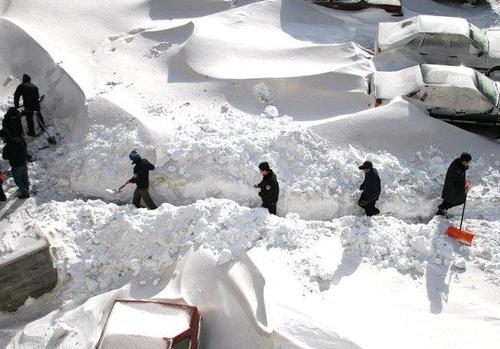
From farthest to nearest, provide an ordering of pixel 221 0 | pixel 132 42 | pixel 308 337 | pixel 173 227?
pixel 221 0 → pixel 132 42 → pixel 173 227 → pixel 308 337

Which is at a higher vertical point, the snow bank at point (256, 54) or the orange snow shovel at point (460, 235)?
the snow bank at point (256, 54)

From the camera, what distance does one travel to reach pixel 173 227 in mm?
9258

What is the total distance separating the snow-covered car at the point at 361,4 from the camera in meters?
15.0

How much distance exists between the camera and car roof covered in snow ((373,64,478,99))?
11.4 meters

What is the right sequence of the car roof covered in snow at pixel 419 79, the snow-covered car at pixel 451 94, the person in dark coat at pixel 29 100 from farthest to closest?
the car roof covered in snow at pixel 419 79
the snow-covered car at pixel 451 94
the person in dark coat at pixel 29 100

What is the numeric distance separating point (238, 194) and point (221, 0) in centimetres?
626

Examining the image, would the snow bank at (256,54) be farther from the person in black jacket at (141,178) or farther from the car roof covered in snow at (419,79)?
the person in black jacket at (141,178)

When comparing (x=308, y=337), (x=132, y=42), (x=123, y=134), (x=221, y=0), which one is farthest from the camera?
(x=221, y=0)

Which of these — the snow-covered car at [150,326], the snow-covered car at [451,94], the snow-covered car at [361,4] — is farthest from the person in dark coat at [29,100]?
the snow-covered car at [361,4]

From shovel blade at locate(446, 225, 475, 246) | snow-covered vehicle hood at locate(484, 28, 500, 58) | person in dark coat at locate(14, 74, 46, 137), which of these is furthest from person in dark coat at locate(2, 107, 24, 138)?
snow-covered vehicle hood at locate(484, 28, 500, 58)

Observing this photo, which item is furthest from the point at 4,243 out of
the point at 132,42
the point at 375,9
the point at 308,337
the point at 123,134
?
the point at 375,9

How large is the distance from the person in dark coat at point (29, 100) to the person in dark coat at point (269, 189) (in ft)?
15.5

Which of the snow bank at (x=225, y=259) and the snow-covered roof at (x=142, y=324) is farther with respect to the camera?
the snow bank at (x=225, y=259)

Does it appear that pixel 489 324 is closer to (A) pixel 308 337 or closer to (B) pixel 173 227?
(A) pixel 308 337
